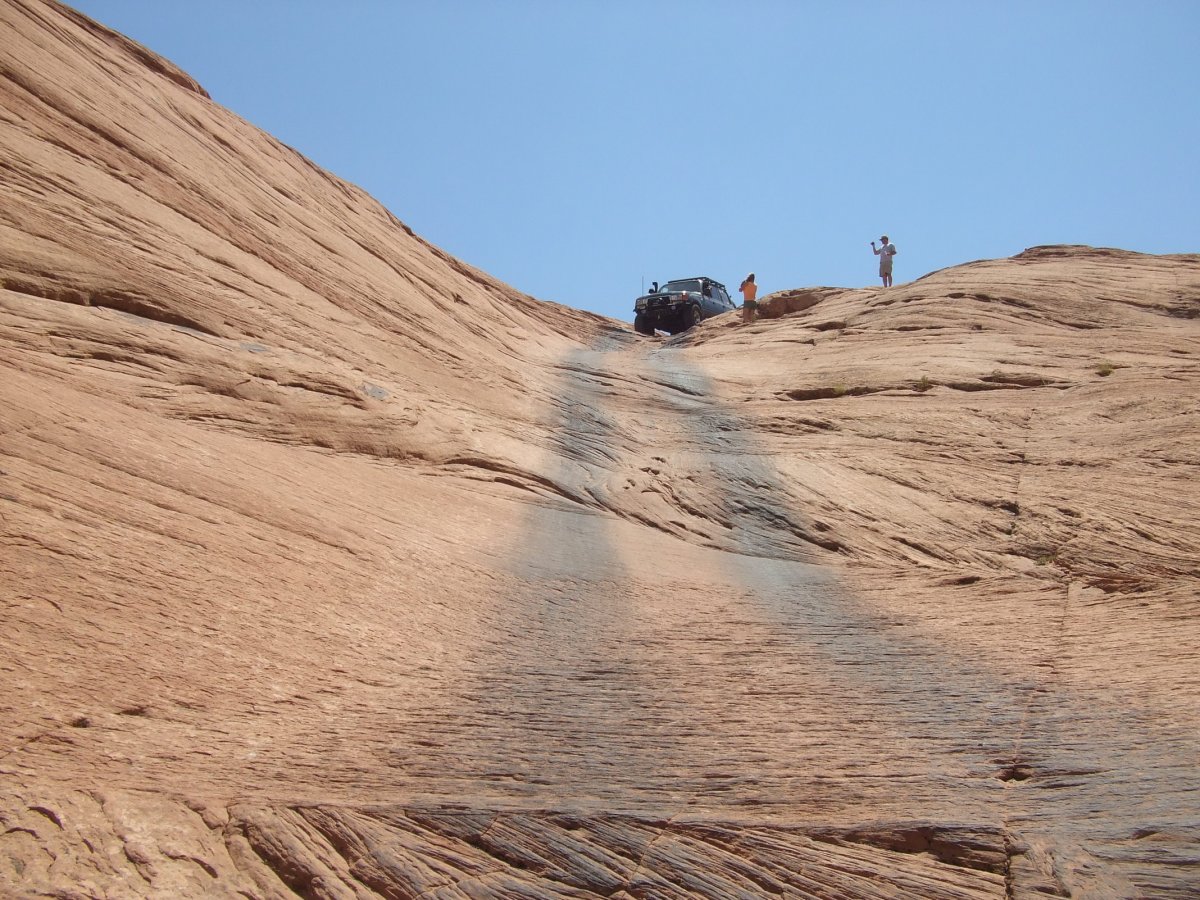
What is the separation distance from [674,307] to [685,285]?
1.40m

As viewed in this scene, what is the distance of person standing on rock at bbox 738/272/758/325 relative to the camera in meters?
24.3

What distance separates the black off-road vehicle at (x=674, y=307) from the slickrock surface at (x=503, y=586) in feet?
40.5

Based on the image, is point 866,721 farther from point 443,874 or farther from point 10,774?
point 10,774

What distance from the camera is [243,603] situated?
5566 millimetres

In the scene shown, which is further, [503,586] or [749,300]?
[749,300]

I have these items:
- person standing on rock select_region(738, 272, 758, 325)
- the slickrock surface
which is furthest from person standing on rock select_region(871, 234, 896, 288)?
the slickrock surface

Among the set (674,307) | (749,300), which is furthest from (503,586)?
(674,307)

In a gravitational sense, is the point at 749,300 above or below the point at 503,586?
above

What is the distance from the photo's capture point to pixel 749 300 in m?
24.6

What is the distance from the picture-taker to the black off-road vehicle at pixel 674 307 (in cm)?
2788

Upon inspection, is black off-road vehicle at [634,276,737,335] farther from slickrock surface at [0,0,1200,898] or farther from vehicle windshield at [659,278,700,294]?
slickrock surface at [0,0,1200,898]

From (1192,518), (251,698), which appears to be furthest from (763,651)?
(1192,518)

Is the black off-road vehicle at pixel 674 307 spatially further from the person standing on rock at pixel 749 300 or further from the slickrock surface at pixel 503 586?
the slickrock surface at pixel 503 586

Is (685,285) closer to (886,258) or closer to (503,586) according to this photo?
(886,258)
